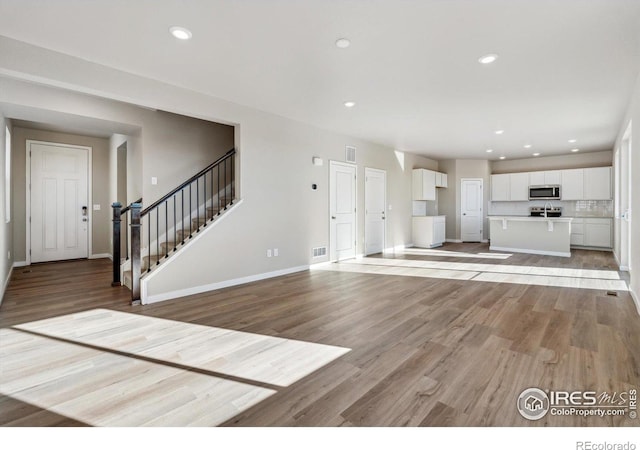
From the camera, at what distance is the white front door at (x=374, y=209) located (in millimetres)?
7441

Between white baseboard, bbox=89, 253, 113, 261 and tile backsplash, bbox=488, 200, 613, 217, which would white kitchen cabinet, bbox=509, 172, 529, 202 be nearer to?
tile backsplash, bbox=488, 200, 613, 217

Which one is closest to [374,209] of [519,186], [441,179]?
[441,179]

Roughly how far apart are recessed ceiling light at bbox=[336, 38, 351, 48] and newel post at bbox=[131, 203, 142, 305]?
9.56ft

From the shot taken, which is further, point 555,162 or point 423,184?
point 555,162

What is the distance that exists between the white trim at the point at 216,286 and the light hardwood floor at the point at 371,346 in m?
0.19

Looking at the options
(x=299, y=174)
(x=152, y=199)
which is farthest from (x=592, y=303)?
(x=152, y=199)

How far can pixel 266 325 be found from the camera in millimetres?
3100

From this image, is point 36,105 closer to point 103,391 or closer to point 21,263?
point 21,263

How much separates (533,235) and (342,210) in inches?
195

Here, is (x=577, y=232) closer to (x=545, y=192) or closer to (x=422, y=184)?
(x=545, y=192)

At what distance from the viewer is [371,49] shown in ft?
10.3
